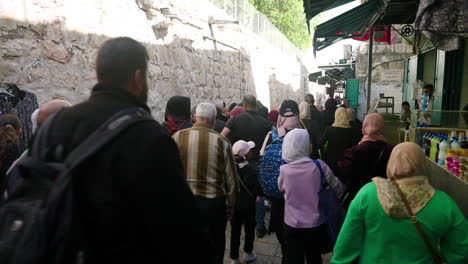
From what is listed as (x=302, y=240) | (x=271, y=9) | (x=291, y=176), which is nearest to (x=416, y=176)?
(x=291, y=176)

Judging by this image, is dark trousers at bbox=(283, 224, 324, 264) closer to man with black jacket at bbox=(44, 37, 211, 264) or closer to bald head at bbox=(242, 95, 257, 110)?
man with black jacket at bbox=(44, 37, 211, 264)

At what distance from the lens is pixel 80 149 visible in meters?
1.22

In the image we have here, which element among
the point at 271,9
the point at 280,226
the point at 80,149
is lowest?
the point at 280,226

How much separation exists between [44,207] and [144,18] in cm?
577

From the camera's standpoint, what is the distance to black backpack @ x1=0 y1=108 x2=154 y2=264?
112 centimetres

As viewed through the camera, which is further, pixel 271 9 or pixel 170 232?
A: pixel 271 9

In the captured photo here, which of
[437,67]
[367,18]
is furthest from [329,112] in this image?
[437,67]

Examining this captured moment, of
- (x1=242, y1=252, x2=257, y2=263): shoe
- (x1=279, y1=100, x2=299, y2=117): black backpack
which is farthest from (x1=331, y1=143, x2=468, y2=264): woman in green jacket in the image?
(x1=279, y1=100, x2=299, y2=117): black backpack

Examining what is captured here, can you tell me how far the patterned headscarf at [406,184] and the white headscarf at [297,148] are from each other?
935 millimetres

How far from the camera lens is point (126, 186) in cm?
123

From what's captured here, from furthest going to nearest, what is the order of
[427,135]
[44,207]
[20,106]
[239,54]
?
[239,54]
[427,135]
[20,106]
[44,207]

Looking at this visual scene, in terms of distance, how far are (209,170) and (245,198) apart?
38.2 inches

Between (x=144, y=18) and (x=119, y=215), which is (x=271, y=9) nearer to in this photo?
(x=144, y=18)

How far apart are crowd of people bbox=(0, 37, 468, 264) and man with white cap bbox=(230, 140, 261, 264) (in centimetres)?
1
